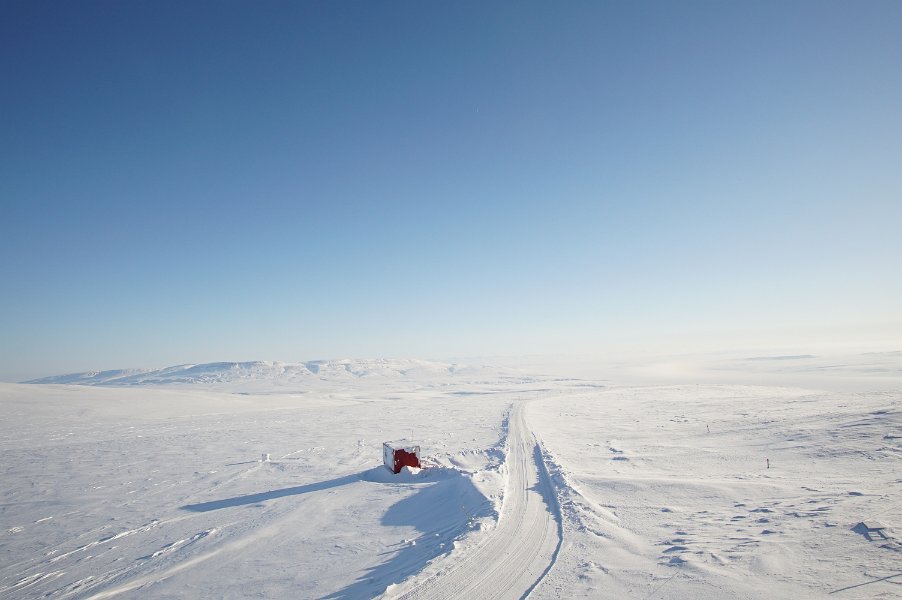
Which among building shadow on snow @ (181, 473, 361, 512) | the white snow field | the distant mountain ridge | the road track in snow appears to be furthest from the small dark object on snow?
the distant mountain ridge

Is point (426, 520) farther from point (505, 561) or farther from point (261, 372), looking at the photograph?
point (261, 372)

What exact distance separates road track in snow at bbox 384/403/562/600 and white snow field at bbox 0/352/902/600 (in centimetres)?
6

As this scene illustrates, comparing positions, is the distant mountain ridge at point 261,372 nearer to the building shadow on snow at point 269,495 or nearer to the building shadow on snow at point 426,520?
the building shadow on snow at point 269,495

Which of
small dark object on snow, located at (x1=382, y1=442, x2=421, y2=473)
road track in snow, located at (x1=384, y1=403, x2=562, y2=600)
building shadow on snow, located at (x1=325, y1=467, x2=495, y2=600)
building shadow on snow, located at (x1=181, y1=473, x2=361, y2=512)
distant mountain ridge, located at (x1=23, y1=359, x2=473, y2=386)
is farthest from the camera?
distant mountain ridge, located at (x1=23, y1=359, x2=473, y2=386)

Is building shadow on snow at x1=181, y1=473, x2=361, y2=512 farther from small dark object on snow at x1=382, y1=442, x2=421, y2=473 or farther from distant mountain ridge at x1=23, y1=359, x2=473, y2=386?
distant mountain ridge at x1=23, y1=359, x2=473, y2=386

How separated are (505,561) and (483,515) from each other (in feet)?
11.5

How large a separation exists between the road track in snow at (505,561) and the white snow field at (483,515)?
6cm

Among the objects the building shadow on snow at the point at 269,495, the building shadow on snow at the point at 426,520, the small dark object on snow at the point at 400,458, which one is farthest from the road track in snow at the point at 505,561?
the building shadow on snow at the point at 269,495

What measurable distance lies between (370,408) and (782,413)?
4727cm

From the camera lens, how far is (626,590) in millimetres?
8281

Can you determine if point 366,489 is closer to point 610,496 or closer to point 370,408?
point 610,496

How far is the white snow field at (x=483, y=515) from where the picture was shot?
8.99 m

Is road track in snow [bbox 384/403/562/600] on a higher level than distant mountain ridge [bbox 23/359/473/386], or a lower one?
higher

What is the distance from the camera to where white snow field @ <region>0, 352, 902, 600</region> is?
899 centimetres
